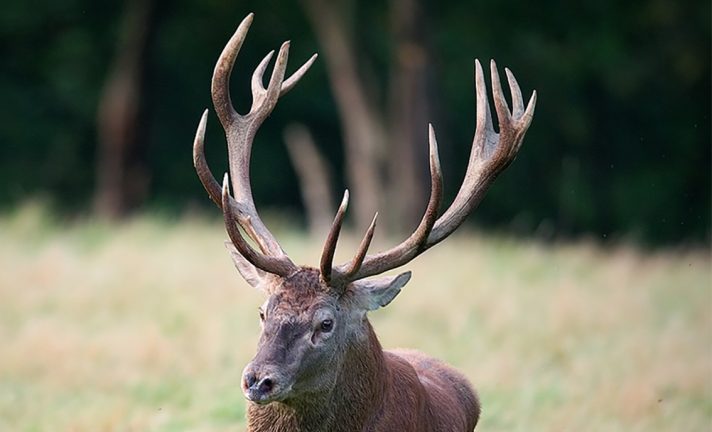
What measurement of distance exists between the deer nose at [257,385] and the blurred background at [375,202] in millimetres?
2474

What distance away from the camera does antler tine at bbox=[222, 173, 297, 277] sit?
5754 millimetres

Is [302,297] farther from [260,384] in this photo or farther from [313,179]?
[313,179]

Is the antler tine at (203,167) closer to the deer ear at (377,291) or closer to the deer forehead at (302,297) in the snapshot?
the deer forehead at (302,297)

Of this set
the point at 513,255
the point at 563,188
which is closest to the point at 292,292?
the point at 513,255

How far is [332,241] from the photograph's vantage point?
5629mm

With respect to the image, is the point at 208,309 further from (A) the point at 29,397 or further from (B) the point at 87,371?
(A) the point at 29,397

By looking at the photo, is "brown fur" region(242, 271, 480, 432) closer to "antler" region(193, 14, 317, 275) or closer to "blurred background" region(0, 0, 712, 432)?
"antler" region(193, 14, 317, 275)

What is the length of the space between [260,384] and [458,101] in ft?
71.9

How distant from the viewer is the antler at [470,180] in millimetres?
5879

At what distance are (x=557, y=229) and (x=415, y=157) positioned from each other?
754cm

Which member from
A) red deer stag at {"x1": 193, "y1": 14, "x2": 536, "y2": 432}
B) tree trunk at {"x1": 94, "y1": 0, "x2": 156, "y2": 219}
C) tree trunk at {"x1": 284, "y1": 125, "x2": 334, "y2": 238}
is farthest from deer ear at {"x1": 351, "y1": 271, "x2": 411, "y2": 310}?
tree trunk at {"x1": 94, "y1": 0, "x2": 156, "y2": 219}

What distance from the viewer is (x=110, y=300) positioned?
37.3ft

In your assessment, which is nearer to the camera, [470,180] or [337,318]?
[337,318]

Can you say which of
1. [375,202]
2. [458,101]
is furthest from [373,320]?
[458,101]
